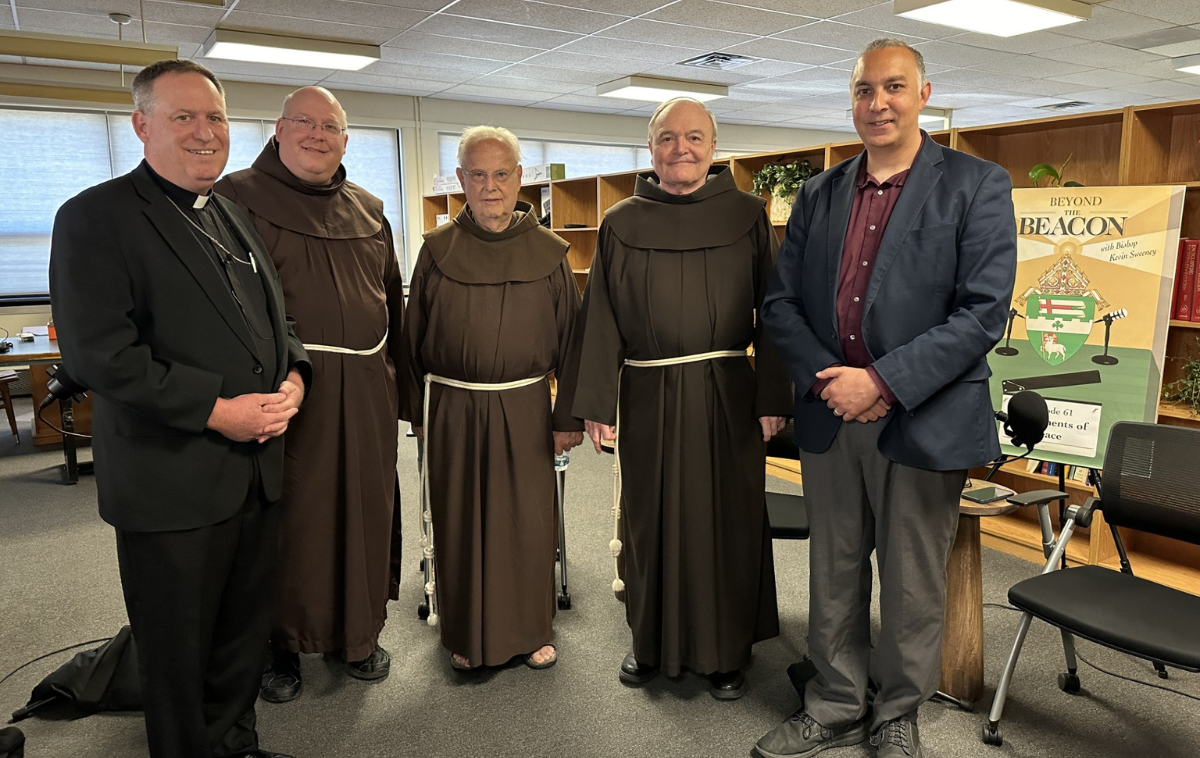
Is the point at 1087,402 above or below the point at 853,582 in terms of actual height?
above

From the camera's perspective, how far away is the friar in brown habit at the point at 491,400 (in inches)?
97.2

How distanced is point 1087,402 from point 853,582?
5.70 ft

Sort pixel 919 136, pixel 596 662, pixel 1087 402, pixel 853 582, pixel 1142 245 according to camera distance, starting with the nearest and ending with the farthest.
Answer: pixel 919 136 → pixel 853 582 → pixel 596 662 → pixel 1142 245 → pixel 1087 402

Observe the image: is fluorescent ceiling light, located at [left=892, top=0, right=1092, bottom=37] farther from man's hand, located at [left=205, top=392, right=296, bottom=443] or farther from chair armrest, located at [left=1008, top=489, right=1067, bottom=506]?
man's hand, located at [left=205, top=392, right=296, bottom=443]

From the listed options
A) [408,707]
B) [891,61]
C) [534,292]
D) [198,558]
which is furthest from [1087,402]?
[198,558]

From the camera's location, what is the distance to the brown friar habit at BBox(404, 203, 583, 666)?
2.48 m

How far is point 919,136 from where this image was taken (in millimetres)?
2035

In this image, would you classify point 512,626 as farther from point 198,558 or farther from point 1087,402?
point 1087,402

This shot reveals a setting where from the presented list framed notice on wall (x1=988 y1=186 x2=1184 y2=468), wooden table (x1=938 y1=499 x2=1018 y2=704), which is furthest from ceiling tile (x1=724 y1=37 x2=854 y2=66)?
wooden table (x1=938 y1=499 x2=1018 y2=704)

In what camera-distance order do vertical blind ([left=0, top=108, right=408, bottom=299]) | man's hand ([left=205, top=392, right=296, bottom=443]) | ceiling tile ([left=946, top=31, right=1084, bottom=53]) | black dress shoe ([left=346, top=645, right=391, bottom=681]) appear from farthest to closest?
vertical blind ([left=0, top=108, right=408, bottom=299]), ceiling tile ([left=946, top=31, right=1084, bottom=53]), black dress shoe ([left=346, top=645, right=391, bottom=681]), man's hand ([left=205, top=392, right=296, bottom=443])

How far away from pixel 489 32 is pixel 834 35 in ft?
8.10

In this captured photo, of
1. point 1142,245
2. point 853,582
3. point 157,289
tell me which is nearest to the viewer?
point 157,289

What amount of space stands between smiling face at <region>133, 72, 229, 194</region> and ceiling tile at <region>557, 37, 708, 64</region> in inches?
182

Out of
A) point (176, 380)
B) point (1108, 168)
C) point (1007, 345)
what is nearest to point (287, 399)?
point (176, 380)
